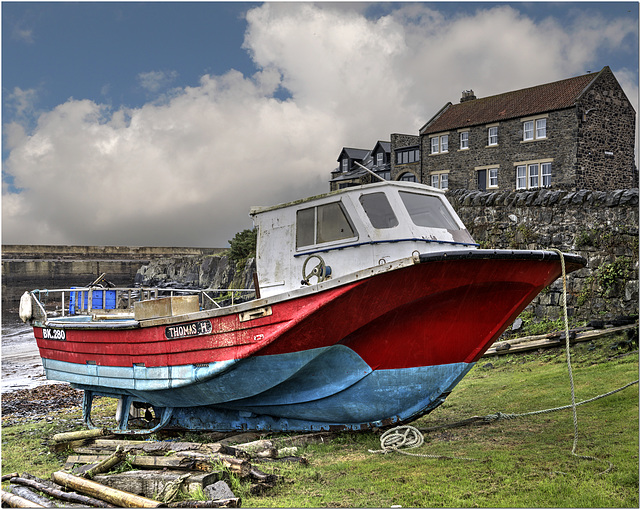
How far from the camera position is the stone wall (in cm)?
1471

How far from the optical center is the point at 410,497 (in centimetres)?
565

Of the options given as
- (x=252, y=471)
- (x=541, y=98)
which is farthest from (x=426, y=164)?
(x=252, y=471)

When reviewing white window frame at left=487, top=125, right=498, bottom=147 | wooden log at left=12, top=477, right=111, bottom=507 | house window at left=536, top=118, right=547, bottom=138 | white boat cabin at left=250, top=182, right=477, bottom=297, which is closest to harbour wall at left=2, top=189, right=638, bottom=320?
white boat cabin at left=250, top=182, right=477, bottom=297

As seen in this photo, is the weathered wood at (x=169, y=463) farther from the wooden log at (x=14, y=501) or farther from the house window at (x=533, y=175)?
the house window at (x=533, y=175)

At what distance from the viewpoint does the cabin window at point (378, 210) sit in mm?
7973

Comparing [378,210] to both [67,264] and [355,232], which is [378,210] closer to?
[355,232]

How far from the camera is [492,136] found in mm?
32000

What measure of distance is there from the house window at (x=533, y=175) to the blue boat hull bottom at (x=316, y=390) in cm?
2417

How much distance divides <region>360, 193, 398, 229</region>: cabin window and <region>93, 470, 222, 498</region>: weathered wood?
12.3 feet

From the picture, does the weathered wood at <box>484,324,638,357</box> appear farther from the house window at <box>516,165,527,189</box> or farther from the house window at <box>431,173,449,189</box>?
the house window at <box>431,173,449,189</box>

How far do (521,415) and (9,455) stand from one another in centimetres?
763

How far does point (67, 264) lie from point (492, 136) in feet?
134

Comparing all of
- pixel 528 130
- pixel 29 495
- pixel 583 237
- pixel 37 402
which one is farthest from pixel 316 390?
pixel 528 130

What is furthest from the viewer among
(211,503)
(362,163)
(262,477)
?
(362,163)
